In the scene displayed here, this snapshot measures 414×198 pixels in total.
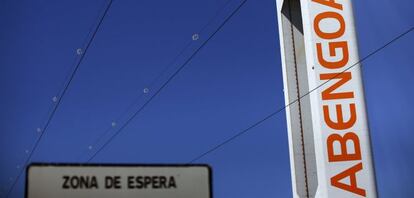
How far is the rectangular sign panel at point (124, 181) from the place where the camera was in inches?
251

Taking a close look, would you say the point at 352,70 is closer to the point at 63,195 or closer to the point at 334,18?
the point at 334,18

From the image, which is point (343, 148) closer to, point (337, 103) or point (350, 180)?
point (350, 180)

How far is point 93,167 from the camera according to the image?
21.2ft

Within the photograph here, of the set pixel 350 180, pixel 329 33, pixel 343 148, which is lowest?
pixel 350 180

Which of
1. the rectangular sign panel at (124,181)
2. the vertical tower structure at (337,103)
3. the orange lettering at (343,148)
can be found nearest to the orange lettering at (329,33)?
the vertical tower structure at (337,103)

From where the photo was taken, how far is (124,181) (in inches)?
256

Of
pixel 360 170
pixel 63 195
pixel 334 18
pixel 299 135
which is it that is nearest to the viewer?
pixel 63 195

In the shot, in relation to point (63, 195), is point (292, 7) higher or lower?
higher

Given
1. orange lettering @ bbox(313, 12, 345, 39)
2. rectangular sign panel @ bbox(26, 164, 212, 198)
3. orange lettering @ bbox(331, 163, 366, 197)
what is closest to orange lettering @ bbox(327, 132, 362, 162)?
orange lettering @ bbox(331, 163, 366, 197)

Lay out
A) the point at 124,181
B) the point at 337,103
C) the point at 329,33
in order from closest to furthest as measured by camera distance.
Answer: the point at 124,181 → the point at 337,103 → the point at 329,33

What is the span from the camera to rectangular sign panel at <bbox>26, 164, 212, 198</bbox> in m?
6.38

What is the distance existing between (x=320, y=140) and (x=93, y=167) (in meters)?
23.9

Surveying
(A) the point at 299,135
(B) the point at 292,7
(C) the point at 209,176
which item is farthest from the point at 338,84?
(C) the point at 209,176

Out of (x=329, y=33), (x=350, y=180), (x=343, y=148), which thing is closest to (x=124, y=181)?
(x=350, y=180)
